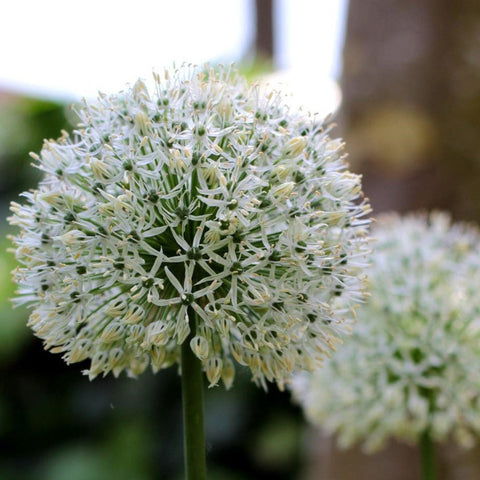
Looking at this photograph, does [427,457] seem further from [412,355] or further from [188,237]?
[188,237]

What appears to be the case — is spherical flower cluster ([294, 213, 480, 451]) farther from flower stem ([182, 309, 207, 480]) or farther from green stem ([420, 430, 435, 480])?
flower stem ([182, 309, 207, 480])

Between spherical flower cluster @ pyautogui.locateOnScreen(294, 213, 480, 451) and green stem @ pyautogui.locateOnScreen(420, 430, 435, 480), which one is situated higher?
spherical flower cluster @ pyautogui.locateOnScreen(294, 213, 480, 451)

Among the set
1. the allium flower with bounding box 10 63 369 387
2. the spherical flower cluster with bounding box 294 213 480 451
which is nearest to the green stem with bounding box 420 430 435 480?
the spherical flower cluster with bounding box 294 213 480 451

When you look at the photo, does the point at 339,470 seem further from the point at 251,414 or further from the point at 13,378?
the point at 13,378

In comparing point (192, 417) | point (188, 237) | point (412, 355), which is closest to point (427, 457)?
point (412, 355)

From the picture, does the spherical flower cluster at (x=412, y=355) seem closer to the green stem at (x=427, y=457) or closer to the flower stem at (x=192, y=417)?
the green stem at (x=427, y=457)

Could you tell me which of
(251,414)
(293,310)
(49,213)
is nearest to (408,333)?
(293,310)
